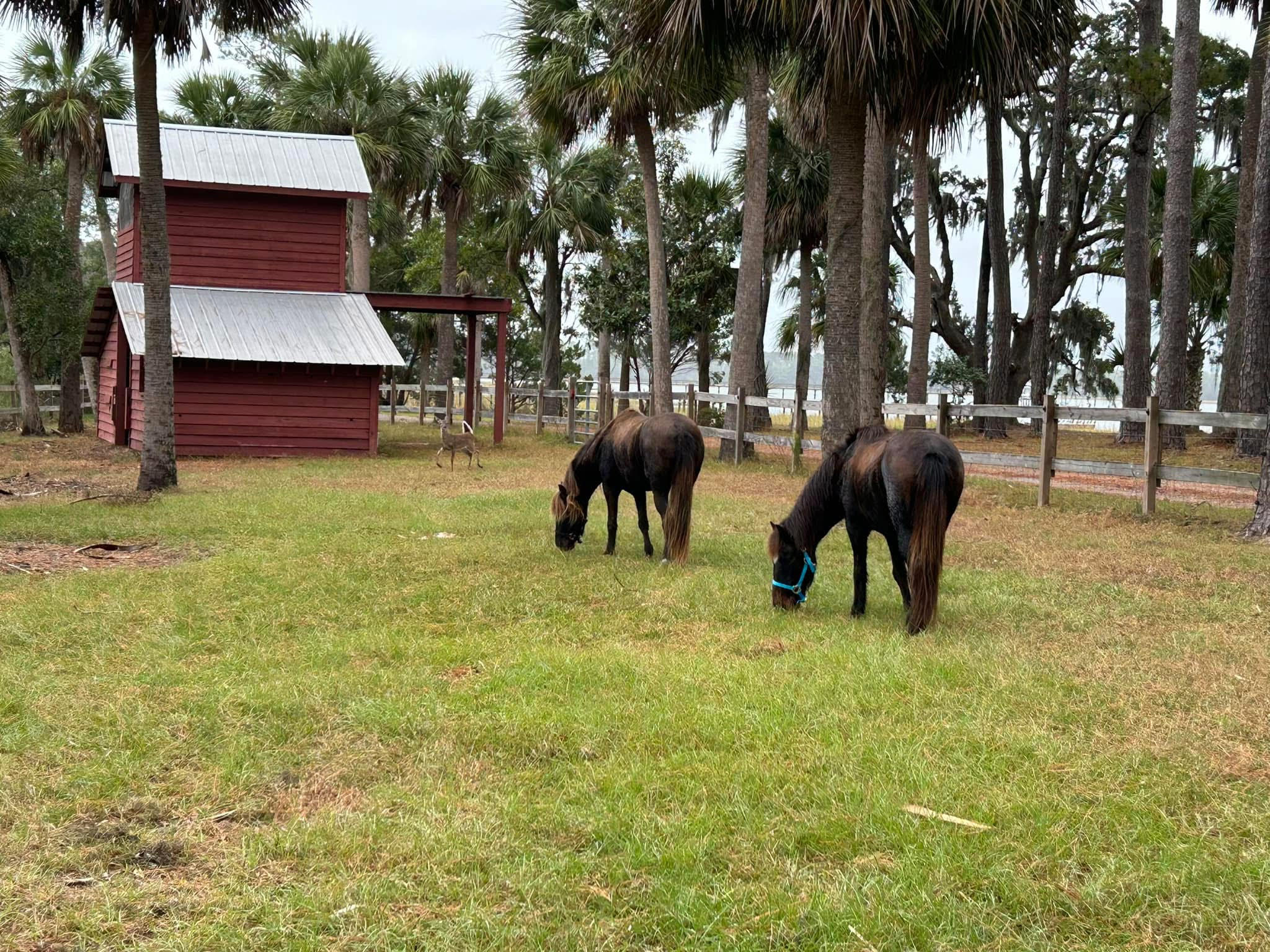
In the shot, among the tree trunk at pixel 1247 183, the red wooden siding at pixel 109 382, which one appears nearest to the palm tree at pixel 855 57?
the tree trunk at pixel 1247 183

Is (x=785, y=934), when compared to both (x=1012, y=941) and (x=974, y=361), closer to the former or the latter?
(x=1012, y=941)

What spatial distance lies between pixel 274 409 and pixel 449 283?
396 inches

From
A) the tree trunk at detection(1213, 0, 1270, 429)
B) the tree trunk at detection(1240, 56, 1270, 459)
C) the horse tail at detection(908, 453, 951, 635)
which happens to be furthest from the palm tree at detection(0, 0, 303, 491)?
the tree trunk at detection(1213, 0, 1270, 429)

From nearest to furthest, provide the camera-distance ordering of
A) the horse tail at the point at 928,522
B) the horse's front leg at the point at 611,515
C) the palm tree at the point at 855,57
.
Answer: the horse tail at the point at 928,522 < the horse's front leg at the point at 611,515 < the palm tree at the point at 855,57

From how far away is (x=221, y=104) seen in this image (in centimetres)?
3575

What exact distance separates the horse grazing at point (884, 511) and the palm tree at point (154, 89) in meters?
10.4

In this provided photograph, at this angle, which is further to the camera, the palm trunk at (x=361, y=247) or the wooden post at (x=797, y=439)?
the palm trunk at (x=361, y=247)

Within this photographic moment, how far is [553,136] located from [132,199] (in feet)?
30.6

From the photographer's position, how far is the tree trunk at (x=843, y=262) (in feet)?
44.9

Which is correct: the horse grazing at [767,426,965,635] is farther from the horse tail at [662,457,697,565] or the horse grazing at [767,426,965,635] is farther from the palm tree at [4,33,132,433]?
the palm tree at [4,33,132,433]

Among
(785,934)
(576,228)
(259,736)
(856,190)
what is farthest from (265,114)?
(785,934)

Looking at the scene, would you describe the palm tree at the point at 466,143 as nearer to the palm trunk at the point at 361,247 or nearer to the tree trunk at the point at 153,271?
the palm trunk at the point at 361,247

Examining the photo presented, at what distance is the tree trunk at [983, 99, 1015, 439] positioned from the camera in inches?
1204

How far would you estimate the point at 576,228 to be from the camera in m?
33.5
